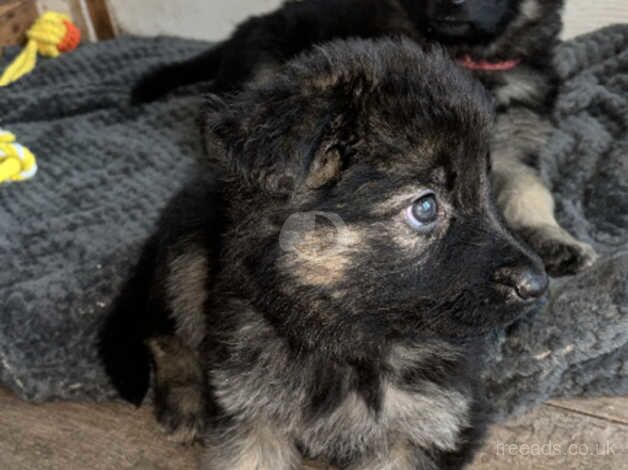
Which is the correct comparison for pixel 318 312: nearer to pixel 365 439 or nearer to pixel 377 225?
pixel 377 225

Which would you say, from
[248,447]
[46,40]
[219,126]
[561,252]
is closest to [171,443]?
[248,447]

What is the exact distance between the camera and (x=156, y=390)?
106 inches

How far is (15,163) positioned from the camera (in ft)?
12.4

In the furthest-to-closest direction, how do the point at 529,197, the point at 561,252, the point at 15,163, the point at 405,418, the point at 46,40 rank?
the point at 46,40, the point at 15,163, the point at 529,197, the point at 561,252, the point at 405,418

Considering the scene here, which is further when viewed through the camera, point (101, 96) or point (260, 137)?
point (101, 96)

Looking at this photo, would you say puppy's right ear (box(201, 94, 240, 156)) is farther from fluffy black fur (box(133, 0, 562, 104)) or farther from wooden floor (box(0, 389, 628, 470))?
fluffy black fur (box(133, 0, 562, 104))

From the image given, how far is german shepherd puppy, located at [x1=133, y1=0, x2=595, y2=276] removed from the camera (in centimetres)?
322

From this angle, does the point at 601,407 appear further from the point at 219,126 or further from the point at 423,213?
the point at 219,126

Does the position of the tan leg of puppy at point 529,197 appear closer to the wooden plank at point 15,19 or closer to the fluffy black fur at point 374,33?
the fluffy black fur at point 374,33

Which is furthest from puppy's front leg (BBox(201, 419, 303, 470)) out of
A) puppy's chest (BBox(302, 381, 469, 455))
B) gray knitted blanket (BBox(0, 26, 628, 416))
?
gray knitted blanket (BBox(0, 26, 628, 416))

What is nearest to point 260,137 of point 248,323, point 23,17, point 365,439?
point 248,323

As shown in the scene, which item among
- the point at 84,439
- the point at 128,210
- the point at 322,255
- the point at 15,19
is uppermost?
the point at 322,255

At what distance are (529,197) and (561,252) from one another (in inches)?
13.6

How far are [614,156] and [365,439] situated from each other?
6.89 ft
